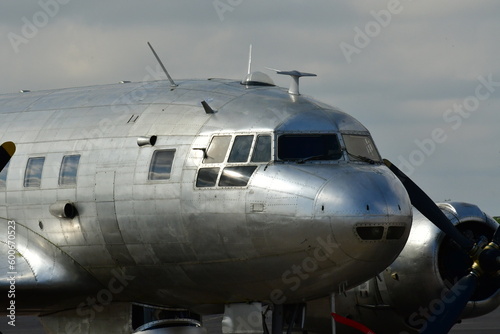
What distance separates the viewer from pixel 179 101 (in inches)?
718

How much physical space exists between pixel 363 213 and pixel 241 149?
227cm

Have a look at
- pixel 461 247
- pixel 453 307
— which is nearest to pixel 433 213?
pixel 461 247

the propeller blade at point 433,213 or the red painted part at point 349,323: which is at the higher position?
the propeller blade at point 433,213

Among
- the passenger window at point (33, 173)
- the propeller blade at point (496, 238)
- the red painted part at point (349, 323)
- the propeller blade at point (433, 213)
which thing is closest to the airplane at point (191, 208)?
the passenger window at point (33, 173)

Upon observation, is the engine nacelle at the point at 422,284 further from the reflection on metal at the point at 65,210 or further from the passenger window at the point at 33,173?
the passenger window at the point at 33,173

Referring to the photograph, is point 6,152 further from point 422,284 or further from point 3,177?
point 422,284

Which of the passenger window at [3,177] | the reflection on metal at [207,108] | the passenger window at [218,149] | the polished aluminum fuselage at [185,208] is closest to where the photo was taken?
the polished aluminum fuselage at [185,208]

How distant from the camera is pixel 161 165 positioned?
57.4 feet

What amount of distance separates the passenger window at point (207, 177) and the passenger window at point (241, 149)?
29cm

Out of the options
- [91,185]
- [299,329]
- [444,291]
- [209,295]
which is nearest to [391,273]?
[444,291]

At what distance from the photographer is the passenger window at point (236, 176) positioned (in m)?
16.7

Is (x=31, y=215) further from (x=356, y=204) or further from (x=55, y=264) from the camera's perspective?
(x=356, y=204)

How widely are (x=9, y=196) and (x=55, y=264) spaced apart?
160 cm

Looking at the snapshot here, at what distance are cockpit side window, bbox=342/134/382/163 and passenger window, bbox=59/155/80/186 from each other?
445cm
